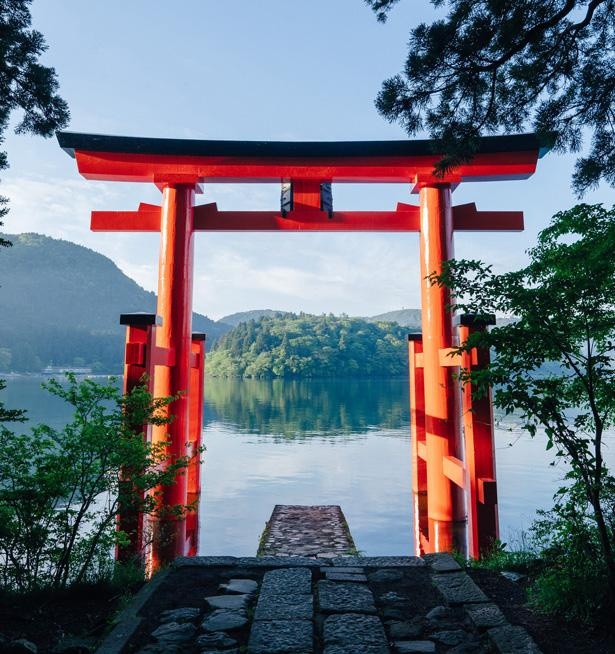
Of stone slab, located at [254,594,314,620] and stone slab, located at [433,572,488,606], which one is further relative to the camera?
stone slab, located at [433,572,488,606]

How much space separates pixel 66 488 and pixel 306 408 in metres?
33.9

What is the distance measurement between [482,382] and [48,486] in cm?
285

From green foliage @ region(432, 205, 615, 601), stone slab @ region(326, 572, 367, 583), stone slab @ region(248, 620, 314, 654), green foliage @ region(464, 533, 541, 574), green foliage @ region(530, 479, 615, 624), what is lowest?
green foliage @ region(464, 533, 541, 574)

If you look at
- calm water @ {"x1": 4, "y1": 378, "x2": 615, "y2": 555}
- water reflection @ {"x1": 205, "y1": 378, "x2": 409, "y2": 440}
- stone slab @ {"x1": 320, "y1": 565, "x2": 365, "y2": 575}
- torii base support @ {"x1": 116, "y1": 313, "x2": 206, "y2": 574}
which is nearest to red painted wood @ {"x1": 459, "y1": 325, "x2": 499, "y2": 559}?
calm water @ {"x1": 4, "y1": 378, "x2": 615, "y2": 555}

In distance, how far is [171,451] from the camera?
5.49 meters

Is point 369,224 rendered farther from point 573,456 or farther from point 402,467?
point 402,467

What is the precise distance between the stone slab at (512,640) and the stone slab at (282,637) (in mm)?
856

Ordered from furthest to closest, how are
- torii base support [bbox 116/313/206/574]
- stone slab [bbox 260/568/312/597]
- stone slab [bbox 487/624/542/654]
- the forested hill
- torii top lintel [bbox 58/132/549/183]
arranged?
1. the forested hill
2. torii top lintel [bbox 58/132/549/183]
3. torii base support [bbox 116/313/206/574]
4. stone slab [bbox 260/568/312/597]
5. stone slab [bbox 487/624/542/654]

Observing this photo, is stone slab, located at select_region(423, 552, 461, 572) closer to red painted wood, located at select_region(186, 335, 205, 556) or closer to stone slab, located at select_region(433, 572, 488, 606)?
stone slab, located at select_region(433, 572, 488, 606)

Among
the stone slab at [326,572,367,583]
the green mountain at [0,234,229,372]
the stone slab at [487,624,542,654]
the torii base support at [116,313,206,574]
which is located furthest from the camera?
the green mountain at [0,234,229,372]

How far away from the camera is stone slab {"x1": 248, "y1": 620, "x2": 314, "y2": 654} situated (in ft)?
7.46

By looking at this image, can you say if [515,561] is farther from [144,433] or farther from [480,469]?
[144,433]

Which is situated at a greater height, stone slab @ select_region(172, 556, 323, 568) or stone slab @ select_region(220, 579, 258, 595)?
stone slab @ select_region(220, 579, 258, 595)

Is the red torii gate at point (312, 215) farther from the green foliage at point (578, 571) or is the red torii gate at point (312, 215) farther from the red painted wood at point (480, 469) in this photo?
the green foliage at point (578, 571)
